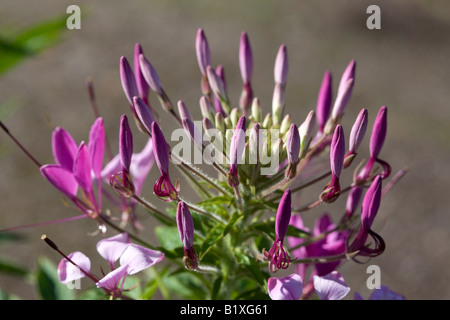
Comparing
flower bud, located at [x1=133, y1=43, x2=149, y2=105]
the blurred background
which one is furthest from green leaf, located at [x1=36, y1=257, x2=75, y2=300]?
the blurred background

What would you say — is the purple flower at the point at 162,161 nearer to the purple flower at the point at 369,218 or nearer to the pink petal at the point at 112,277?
the pink petal at the point at 112,277

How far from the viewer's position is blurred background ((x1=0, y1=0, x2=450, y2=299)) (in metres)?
3.31

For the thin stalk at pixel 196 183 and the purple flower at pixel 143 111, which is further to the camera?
the thin stalk at pixel 196 183

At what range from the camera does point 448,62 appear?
4.50 metres

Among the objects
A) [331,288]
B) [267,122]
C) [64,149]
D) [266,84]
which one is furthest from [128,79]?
[266,84]

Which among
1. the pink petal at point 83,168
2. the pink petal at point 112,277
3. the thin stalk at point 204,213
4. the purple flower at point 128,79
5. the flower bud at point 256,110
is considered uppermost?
the purple flower at point 128,79

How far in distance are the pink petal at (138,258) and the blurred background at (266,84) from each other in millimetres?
2395

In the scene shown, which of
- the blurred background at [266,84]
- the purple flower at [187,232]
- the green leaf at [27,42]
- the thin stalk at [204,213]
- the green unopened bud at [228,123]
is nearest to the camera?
the purple flower at [187,232]

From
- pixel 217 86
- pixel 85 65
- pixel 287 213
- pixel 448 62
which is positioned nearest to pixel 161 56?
pixel 85 65

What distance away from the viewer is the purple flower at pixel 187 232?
0.76m

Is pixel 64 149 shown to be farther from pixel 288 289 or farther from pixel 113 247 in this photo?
pixel 288 289

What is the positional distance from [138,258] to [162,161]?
149 millimetres

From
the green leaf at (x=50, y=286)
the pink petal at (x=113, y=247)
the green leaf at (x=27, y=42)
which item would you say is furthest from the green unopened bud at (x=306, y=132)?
the green leaf at (x=27, y=42)
